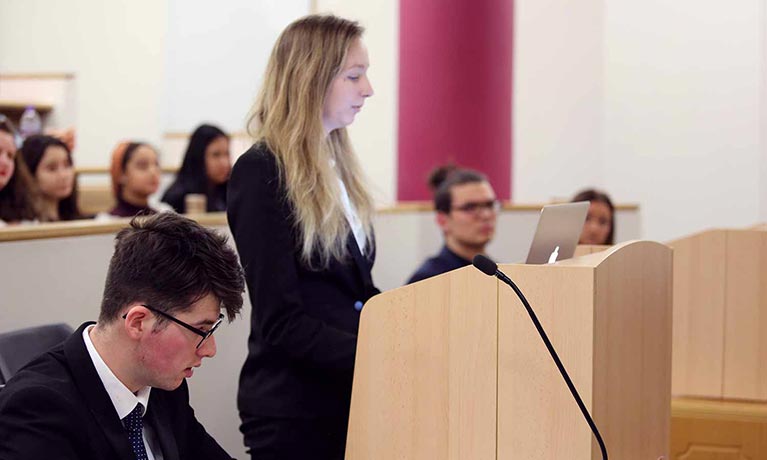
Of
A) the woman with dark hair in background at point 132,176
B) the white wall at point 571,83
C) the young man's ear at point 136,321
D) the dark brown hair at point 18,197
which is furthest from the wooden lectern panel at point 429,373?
the white wall at point 571,83

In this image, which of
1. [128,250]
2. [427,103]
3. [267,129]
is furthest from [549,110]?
[128,250]

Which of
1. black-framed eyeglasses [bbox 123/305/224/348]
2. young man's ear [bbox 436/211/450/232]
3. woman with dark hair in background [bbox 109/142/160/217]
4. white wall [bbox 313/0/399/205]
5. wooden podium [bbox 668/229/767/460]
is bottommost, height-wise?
wooden podium [bbox 668/229/767/460]

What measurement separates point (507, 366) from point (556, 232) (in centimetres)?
32

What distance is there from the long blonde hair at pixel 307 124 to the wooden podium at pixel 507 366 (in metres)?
0.28

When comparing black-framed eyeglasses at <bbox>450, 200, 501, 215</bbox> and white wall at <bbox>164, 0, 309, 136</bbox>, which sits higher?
white wall at <bbox>164, 0, 309, 136</bbox>

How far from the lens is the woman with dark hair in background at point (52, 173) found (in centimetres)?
452

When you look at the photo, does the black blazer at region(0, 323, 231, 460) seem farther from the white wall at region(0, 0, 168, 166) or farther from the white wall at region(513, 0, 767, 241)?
the white wall at region(0, 0, 168, 166)

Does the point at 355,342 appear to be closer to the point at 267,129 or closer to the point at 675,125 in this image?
the point at 267,129

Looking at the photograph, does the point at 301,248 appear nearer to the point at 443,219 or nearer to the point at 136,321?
the point at 136,321

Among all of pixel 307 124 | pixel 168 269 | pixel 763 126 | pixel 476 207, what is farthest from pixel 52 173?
pixel 763 126

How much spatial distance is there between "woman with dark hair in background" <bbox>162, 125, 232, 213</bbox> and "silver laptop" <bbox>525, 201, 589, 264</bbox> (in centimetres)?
370

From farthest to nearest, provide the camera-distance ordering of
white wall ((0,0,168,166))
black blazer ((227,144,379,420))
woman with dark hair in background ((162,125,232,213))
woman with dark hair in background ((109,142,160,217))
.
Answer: white wall ((0,0,168,166)), woman with dark hair in background ((162,125,232,213)), woman with dark hair in background ((109,142,160,217)), black blazer ((227,144,379,420))

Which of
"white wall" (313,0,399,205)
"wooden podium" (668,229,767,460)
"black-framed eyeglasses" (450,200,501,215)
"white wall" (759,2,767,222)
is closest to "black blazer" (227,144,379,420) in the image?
"wooden podium" (668,229,767,460)

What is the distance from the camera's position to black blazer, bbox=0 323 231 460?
153 centimetres
